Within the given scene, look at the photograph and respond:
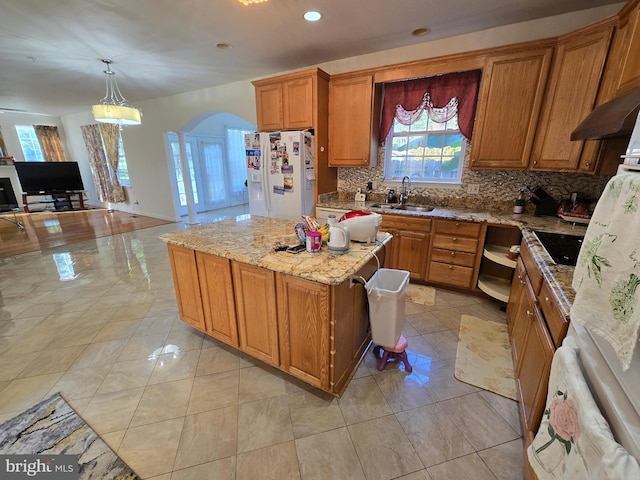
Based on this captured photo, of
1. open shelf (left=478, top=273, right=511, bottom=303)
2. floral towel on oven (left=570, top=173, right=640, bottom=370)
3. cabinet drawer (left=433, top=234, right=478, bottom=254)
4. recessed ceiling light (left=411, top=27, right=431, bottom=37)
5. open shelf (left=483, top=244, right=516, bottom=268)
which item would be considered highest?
recessed ceiling light (left=411, top=27, right=431, bottom=37)

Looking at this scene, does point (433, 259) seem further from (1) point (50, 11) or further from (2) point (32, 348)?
(1) point (50, 11)

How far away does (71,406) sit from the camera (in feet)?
5.16

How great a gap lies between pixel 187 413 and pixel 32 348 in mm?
1561

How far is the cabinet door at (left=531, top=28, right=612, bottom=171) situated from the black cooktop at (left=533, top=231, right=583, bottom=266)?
2.66 ft

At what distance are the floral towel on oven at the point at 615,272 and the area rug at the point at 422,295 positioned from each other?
186 centimetres

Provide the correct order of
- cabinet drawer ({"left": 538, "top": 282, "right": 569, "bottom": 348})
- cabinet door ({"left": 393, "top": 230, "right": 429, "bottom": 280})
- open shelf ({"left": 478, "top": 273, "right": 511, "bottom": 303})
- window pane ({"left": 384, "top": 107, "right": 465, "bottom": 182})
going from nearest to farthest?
cabinet drawer ({"left": 538, "top": 282, "right": 569, "bottom": 348})
open shelf ({"left": 478, "top": 273, "right": 511, "bottom": 303})
cabinet door ({"left": 393, "top": 230, "right": 429, "bottom": 280})
window pane ({"left": 384, "top": 107, "right": 465, "bottom": 182})

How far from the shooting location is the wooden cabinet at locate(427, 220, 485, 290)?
2.58 metres

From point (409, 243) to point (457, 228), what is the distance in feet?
1.62

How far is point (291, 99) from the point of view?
324 centimetres

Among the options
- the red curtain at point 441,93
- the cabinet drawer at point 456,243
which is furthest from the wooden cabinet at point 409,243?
the red curtain at point 441,93

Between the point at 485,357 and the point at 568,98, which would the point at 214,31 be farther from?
the point at 485,357

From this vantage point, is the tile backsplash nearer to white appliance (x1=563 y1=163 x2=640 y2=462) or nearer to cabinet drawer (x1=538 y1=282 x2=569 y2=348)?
cabinet drawer (x1=538 y1=282 x2=569 y2=348)

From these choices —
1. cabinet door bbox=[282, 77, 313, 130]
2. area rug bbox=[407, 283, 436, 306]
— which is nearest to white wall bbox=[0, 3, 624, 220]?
cabinet door bbox=[282, 77, 313, 130]

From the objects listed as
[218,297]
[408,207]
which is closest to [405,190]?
[408,207]
